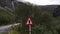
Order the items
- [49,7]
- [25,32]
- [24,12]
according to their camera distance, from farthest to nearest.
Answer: [49,7], [24,12], [25,32]

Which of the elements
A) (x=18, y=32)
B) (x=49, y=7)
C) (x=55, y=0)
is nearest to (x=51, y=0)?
(x=55, y=0)

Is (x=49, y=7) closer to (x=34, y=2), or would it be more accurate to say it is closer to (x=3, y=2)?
(x=34, y=2)

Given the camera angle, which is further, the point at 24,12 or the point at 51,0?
the point at 51,0

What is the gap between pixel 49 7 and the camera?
627 inches

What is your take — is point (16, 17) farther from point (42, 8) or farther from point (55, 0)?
point (55, 0)

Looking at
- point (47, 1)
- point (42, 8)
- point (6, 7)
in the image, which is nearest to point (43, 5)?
point (42, 8)

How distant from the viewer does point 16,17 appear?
46.5 ft

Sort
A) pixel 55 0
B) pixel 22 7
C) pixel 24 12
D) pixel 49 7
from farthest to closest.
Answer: pixel 55 0 < pixel 49 7 < pixel 22 7 < pixel 24 12

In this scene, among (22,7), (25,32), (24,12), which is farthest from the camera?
(22,7)

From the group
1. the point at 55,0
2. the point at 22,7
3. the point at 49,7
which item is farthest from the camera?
→ the point at 55,0

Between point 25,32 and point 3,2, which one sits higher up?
point 3,2

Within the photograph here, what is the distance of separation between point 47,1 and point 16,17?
13.8 ft

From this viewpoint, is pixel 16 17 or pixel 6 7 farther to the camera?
pixel 6 7

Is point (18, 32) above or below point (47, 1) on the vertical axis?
below
